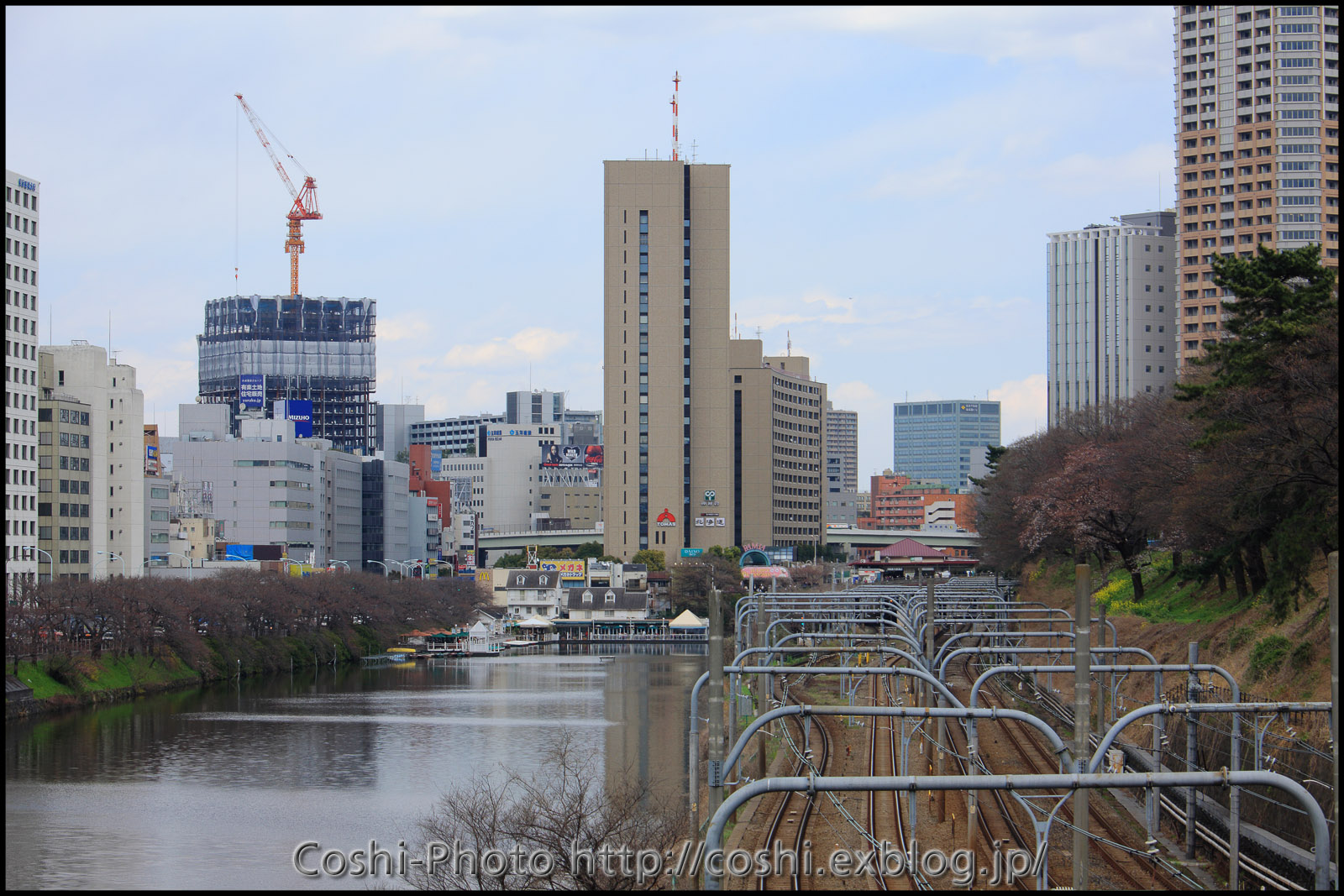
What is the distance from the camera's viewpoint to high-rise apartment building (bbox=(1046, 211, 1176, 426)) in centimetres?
16850

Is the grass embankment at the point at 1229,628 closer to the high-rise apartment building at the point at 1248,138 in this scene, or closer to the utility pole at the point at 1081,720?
the utility pole at the point at 1081,720

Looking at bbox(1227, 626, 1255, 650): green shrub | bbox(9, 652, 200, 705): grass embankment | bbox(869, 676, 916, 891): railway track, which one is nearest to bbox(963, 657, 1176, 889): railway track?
bbox(869, 676, 916, 891): railway track

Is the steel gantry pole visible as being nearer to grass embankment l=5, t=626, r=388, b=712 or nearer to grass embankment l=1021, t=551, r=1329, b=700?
grass embankment l=1021, t=551, r=1329, b=700

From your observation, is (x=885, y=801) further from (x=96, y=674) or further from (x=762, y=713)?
(x=96, y=674)

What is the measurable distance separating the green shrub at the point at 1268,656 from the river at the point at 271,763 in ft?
55.9

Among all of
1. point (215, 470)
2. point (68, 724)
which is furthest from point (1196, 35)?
point (68, 724)

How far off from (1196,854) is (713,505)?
394ft

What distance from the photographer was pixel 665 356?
5512 inches

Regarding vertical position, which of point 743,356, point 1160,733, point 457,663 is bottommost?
point 457,663

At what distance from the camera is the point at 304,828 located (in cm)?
3447

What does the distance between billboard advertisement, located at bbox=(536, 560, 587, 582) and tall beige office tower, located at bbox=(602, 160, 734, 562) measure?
657cm

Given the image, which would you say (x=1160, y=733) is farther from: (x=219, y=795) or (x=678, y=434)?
(x=678, y=434)

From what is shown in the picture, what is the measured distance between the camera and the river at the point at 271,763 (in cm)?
3133

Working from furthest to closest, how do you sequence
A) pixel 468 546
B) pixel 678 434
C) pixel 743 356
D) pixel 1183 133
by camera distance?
pixel 468 546
pixel 743 356
pixel 678 434
pixel 1183 133
